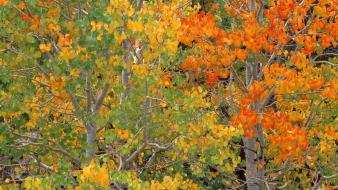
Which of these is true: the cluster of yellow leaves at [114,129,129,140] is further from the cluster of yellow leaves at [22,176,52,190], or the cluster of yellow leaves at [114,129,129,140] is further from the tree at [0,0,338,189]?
the cluster of yellow leaves at [22,176,52,190]

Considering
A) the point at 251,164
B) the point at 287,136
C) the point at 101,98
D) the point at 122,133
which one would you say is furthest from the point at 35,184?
the point at 251,164

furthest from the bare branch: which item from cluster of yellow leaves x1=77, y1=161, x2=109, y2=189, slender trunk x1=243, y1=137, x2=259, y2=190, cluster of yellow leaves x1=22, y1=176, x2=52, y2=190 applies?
slender trunk x1=243, y1=137, x2=259, y2=190

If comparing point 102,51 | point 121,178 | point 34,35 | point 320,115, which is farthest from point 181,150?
point 320,115

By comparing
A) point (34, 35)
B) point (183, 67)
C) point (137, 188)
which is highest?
point (34, 35)

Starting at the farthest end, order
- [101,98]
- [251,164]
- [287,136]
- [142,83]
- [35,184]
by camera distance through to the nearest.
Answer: [251,164] → [101,98] → [287,136] → [142,83] → [35,184]

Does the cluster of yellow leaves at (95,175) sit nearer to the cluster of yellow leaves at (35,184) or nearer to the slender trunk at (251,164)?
the cluster of yellow leaves at (35,184)

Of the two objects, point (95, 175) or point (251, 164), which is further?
point (251, 164)

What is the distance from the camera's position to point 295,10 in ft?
32.2

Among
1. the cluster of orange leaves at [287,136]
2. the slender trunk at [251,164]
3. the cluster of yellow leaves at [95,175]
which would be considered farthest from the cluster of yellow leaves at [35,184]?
the slender trunk at [251,164]

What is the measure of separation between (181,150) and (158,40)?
2.29 meters

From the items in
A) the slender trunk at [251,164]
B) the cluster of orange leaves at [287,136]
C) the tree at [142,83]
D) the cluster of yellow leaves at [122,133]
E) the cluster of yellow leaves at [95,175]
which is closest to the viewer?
the cluster of yellow leaves at [95,175]

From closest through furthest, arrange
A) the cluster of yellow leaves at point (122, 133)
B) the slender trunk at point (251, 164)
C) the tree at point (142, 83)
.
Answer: the tree at point (142, 83), the cluster of yellow leaves at point (122, 133), the slender trunk at point (251, 164)

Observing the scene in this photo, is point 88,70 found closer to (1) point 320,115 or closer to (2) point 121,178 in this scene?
(2) point 121,178

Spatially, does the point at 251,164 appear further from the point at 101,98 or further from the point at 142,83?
the point at 142,83
